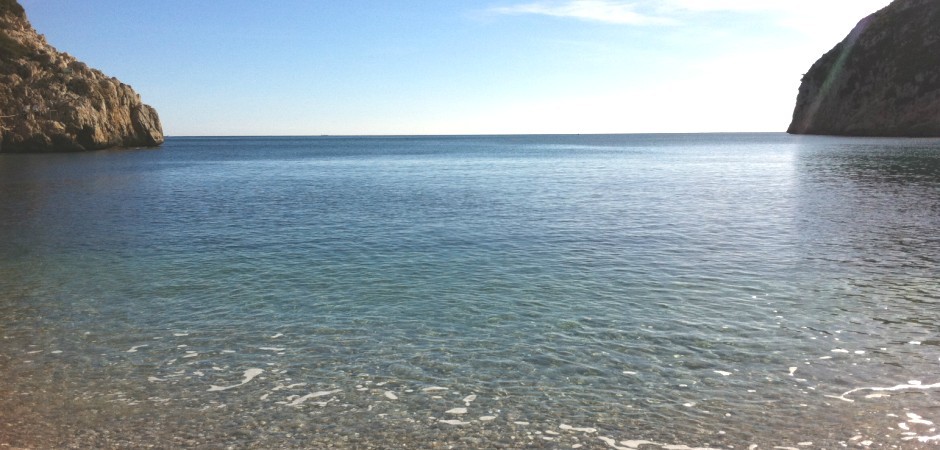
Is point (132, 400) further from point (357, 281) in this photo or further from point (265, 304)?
point (357, 281)

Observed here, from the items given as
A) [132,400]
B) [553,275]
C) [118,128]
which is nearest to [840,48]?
[118,128]

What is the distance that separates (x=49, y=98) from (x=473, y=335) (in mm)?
126720

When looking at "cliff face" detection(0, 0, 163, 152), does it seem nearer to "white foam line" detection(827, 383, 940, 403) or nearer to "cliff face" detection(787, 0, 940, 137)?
"white foam line" detection(827, 383, 940, 403)

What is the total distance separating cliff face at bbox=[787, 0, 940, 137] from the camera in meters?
151

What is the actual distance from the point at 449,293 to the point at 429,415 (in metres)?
7.57

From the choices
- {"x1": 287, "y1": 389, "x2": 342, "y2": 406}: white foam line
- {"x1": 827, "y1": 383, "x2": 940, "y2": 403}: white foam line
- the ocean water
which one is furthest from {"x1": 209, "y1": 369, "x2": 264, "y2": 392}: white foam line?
{"x1": 827, "y1": 383, "x2": 940, "y2": 403}: white foam line

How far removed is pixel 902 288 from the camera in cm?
1736

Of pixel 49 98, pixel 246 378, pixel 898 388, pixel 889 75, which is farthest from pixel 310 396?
pixel 889 75

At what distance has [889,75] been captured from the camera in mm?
158750

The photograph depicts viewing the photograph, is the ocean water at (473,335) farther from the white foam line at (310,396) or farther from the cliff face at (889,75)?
the cliff face at (889,75)

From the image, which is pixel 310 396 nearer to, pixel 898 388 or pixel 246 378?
pixel 246 378

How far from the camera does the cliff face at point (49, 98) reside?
109 m

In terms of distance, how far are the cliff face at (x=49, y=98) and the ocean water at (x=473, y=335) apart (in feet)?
320

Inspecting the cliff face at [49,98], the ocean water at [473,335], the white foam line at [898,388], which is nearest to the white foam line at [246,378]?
the ocean water at [473,335]
